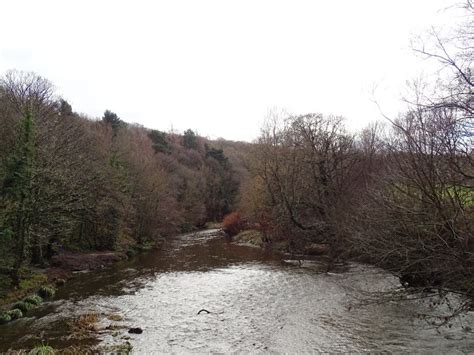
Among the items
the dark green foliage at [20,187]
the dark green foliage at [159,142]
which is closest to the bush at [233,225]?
the dark green foliage at [159,142]

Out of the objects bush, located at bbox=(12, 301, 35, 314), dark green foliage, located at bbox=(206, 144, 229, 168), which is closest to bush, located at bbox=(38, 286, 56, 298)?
bush, located at bbox=(12, 301, 35, 314)

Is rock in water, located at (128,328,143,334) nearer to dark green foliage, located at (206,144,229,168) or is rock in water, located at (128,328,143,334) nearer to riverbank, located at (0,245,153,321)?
riverbank, located at (0,245,153,321)

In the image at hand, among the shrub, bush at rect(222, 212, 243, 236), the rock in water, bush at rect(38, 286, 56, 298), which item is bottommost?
bush at rect(38, 286, 56, 298)

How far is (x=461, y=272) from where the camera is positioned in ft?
32.0

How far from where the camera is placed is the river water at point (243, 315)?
12859 millimetres

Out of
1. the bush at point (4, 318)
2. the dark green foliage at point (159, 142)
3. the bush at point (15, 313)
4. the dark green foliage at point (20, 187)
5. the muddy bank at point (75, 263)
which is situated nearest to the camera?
the bush at point (4, 318)

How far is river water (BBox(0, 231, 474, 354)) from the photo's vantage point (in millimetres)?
12859

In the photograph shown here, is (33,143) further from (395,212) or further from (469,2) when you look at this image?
(469,2)

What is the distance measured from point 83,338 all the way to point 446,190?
12304 millimetres

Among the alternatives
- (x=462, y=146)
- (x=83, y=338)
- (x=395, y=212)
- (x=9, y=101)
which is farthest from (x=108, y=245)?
(x=462, y=146)

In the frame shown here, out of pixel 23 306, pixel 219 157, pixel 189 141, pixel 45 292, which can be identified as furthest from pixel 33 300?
pixel 189 141

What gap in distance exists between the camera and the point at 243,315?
16328 millimetres

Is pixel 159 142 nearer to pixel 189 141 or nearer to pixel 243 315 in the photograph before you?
pixel 189 141

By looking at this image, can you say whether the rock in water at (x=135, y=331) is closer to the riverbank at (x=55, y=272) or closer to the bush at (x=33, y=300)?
the riverbank at (x=55, y=272)
